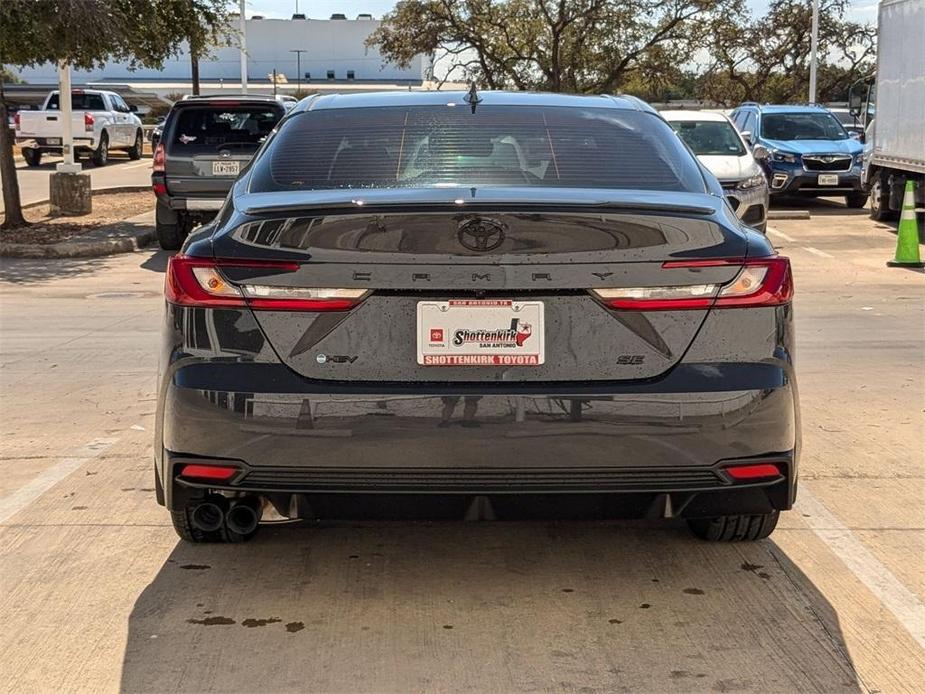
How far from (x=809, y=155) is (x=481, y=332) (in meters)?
19.3

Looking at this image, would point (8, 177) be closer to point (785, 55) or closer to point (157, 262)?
point (157, 262)

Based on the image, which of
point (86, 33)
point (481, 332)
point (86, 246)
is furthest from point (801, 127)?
point (481, 332)

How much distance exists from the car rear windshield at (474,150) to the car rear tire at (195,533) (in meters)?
1.16

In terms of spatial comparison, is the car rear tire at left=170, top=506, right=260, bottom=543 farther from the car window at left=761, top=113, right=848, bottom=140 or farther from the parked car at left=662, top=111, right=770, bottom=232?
the car window at left=761, top=113, right=848, bottom=140

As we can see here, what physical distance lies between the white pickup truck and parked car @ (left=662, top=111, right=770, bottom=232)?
18704 mm

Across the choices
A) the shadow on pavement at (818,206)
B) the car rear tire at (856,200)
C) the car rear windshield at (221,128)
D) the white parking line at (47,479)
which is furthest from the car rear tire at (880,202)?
the white parking line at (47,479)

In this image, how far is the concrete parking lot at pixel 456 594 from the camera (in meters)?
3.70

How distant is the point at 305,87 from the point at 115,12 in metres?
90.2

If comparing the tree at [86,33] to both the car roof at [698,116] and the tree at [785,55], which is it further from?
the tree at [785,55]

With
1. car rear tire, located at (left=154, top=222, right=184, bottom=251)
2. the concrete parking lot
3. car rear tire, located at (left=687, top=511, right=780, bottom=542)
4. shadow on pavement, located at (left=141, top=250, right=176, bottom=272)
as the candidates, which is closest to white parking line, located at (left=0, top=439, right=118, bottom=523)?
the concrete parking lot

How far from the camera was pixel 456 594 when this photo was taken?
4.33m

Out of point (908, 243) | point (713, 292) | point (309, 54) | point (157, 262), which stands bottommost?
point (157, 262)

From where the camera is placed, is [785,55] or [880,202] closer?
[880,202]

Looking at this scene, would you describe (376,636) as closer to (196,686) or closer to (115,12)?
(196,686)
